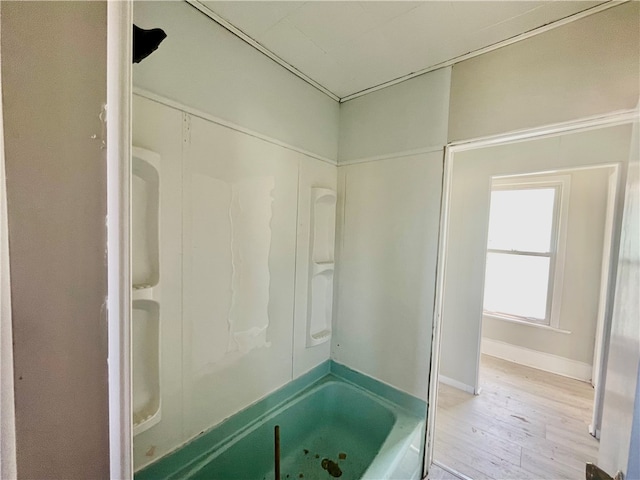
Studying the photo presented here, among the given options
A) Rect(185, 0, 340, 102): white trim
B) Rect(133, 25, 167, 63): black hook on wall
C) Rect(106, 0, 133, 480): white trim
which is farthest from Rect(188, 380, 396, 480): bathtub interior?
Rect(185, 0, 340, 102): white trim

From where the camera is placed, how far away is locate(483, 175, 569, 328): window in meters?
2.79

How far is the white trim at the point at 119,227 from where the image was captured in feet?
1.20

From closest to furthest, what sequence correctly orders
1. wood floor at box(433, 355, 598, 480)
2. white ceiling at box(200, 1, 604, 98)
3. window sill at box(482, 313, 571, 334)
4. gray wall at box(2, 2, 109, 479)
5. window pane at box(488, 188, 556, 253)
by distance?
gray wall at box(2, 2, 109, 479), white ceiling at box(200, 1, 604, 98), wood floor at box(433, 355, 598, 480), window sill at box(482, 313, 571, 334), window pane at box(488, 188, 556, 253)

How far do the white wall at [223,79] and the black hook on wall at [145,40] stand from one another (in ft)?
0.51

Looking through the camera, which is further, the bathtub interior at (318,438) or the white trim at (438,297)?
the white trim at (438,297)

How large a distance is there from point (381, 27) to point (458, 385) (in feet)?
9.81

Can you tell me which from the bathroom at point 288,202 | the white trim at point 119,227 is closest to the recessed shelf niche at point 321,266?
the bathroom at point 288,202

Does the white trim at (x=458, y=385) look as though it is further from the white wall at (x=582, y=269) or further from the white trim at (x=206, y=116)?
the white trim at (x=206, y=116)

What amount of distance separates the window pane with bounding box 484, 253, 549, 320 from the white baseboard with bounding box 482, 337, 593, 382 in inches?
15.7

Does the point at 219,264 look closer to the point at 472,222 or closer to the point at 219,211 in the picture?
the point at 219,211

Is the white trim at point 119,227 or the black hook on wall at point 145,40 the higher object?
the black hook on wall at point 145,40

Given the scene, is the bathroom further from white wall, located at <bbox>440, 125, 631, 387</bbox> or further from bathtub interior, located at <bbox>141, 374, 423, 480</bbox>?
white wall, located at <bbox>440, 125, 631, 387</bbox>

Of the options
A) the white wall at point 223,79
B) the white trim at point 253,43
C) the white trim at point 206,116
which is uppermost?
the white trim at point 253,43

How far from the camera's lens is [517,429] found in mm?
1962
